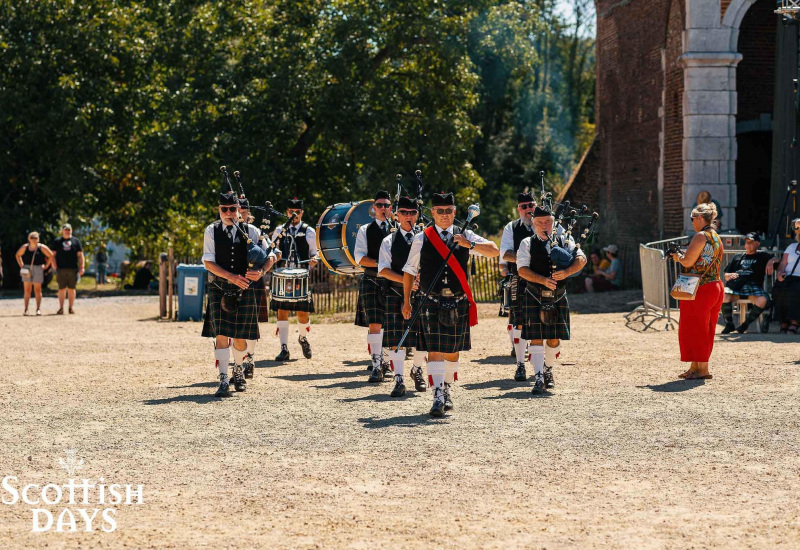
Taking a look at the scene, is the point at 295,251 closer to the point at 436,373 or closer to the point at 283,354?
the point at 283,354

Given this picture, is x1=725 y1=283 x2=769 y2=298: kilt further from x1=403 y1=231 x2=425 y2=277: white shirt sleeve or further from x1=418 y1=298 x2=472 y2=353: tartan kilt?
x1=403 y1=231 x2=425 y2=277: white shirt sleeve

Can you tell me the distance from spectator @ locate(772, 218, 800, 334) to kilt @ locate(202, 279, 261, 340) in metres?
8.27

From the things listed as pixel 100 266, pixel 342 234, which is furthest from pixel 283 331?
pixel 100 266

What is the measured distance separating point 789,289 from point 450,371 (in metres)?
8.04

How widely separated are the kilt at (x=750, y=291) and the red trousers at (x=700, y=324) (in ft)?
15.9

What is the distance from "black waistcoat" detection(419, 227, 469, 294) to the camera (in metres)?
9.12

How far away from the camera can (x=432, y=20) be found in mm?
28562

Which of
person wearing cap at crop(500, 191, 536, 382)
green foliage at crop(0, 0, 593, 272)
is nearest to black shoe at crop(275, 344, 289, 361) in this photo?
person wearing cap at crop(500, 191, 536, 382)

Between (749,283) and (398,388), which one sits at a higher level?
(749,283)

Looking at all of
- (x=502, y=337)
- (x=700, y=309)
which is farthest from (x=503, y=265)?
(x=502, y=337)

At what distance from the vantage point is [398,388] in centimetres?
1047

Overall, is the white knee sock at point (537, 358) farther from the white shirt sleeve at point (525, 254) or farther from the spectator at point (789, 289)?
the spectator at point (789, 289)

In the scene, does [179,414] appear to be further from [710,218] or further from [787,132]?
[787,132]

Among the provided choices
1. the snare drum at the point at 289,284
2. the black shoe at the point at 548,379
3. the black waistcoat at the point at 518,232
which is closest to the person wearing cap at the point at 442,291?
the black shoe at the point at 548,379
